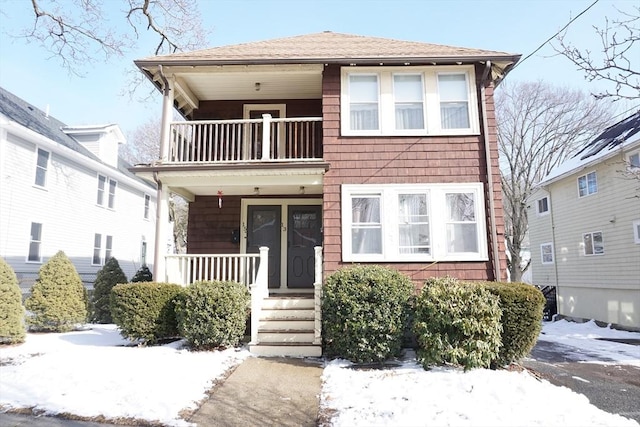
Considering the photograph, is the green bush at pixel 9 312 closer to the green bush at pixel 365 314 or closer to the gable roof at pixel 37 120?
the gable roof at pixel 37 120

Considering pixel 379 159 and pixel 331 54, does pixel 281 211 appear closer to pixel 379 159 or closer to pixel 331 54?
pixel 379 159

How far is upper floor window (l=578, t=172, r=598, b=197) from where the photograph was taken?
15109mm

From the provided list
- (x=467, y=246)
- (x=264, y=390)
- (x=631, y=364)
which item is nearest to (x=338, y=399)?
(x=264, y=390)

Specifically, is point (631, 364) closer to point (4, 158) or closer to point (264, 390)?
point (264, 390)

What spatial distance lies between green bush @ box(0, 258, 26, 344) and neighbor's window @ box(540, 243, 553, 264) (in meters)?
19.0

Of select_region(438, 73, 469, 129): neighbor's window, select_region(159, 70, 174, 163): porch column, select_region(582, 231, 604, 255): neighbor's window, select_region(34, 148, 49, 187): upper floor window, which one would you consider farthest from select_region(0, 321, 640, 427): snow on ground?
select_region(582, 231, 604, 255): neighbor's window

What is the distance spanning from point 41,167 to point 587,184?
66.8ft

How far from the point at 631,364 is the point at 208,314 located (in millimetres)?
8264

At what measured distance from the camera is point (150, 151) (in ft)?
96.0

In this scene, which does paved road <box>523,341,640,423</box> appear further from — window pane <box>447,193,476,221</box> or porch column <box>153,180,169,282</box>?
porch column <box>153,180,169,282</box>

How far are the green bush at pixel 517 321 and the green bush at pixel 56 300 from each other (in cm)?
914

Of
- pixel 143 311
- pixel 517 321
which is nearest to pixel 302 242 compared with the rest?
pixel 143 311

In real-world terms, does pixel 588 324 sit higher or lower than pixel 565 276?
lower

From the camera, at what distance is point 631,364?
809 cm
